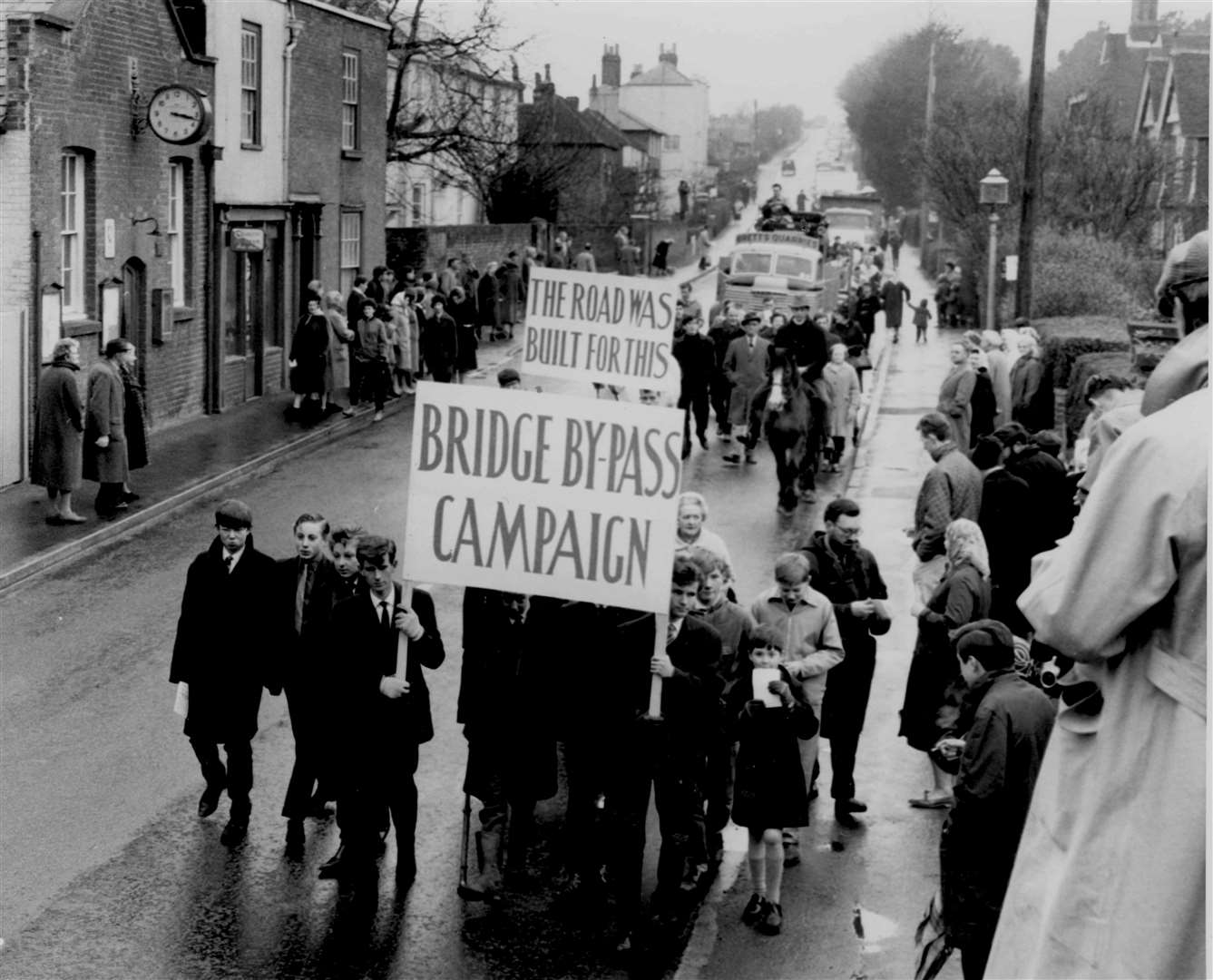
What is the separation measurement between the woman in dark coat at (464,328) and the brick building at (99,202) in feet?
18.8

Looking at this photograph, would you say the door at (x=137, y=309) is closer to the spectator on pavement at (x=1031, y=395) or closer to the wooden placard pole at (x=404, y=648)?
the spectator on pavement at (x=1031, y=395)

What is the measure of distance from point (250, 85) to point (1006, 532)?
18.8 meters

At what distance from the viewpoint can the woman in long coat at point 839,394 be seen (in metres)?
20.8

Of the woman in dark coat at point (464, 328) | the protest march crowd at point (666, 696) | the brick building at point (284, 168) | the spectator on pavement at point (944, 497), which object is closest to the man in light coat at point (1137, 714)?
the protest march crowd at point (666, 696)

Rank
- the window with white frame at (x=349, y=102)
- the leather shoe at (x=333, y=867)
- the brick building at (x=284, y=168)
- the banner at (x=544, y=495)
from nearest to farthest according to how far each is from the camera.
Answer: the banner at (x=544, y=495) → the leather shoe at (x=333, y=867) → the brick building at (x=284, y=168) → the window with white frame at (x=349, y=102)

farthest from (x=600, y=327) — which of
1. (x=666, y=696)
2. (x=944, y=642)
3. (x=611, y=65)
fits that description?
(x=611, y=65)

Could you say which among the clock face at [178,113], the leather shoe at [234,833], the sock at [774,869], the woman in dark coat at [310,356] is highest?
the clock face at [178,113]

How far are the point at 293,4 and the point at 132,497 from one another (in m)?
13.0

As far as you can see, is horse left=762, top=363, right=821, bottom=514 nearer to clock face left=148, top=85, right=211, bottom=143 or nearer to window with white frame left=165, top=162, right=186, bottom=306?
clock face left=148, top=85, right=211, bottom=143

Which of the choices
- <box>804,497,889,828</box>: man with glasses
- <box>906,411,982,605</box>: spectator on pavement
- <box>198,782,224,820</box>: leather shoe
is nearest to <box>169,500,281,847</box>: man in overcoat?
<box>198,782,224,820</box>: leather shoe

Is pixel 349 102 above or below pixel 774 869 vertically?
above

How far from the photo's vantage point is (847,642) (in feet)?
32.1

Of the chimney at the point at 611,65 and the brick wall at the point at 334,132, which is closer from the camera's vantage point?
the brick wall at the point at 334,132

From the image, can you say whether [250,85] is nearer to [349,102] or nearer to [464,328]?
[349,102]
